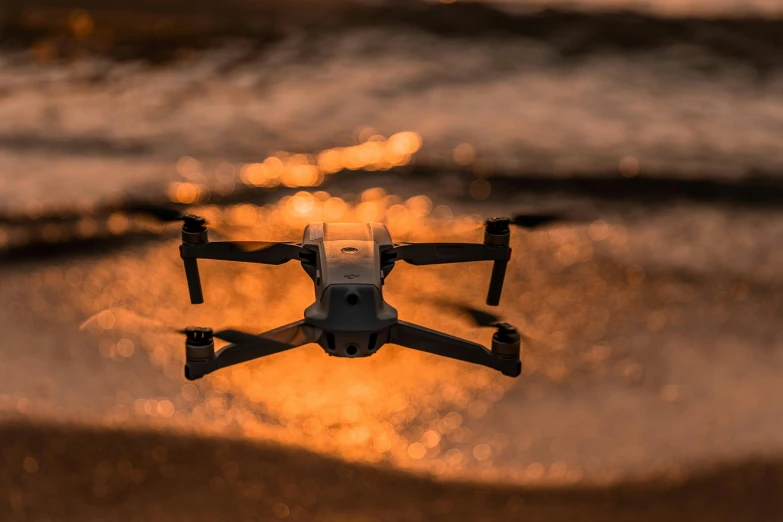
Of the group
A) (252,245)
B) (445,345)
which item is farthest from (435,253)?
(252,245)

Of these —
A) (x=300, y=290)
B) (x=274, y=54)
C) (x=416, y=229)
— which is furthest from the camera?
(x=274, y=54)

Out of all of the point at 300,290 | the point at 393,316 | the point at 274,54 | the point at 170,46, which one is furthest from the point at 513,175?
the point at 393,316

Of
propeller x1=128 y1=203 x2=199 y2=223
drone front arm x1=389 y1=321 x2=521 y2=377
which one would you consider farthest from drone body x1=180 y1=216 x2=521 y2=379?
propeller x1=128 y1=203 x2=199 y2=223

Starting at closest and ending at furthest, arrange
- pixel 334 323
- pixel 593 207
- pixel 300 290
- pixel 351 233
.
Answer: pixel 334 323
pixel 351 233
pixel 300 290
pixel 593 207

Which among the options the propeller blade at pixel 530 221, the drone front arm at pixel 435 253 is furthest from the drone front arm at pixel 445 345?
the propeller blade at pixel 530 221

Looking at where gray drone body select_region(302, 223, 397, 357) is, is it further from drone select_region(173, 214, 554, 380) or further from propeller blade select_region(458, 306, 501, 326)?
propeller blade select_region(458, 306, 501, 326)

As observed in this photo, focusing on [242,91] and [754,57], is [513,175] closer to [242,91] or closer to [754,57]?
[242,91]
